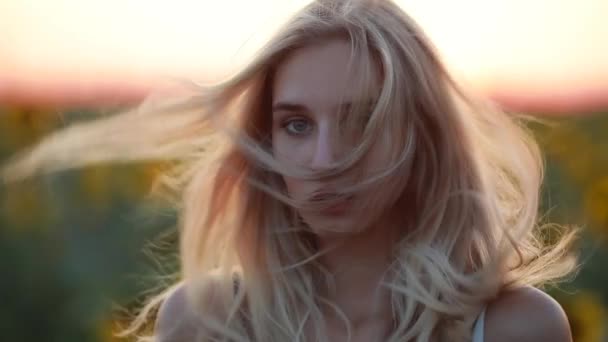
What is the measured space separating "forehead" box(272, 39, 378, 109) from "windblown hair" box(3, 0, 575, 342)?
0.02 meters

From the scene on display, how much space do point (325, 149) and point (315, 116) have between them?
0.05m

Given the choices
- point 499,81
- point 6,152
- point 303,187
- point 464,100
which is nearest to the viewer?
point 303,187

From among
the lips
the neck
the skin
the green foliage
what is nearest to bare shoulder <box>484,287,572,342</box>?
the skin

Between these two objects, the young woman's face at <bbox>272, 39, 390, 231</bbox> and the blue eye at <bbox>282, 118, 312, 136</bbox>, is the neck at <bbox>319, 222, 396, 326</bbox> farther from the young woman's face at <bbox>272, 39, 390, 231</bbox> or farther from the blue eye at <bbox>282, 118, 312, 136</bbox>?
the blue eye at <bbox>282, 118, 312, 136</bbox>

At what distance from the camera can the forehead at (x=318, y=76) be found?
6.07 ft

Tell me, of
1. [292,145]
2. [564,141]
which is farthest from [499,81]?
[292,145]

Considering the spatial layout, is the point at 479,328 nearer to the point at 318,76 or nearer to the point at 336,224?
the point at 336,224

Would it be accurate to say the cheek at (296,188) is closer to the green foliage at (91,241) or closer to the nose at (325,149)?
the nose at (325,149)

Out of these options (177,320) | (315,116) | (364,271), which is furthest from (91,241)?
(315,116)

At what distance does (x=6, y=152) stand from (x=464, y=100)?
177 cm

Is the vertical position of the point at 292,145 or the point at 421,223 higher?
the point at 292,145

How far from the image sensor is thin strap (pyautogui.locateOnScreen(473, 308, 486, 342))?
6.33 ft

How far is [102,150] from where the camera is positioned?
2.09 m

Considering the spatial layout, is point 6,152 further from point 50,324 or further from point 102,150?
point 102,150
